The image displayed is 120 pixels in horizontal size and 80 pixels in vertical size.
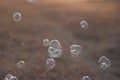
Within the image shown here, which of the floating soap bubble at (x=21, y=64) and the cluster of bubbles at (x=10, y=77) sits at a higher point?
the floating soap bubble at (x=21, y=64)

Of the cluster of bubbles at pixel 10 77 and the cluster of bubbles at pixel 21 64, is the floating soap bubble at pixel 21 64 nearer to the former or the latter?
the cluster of bubbles at pixel 21 64

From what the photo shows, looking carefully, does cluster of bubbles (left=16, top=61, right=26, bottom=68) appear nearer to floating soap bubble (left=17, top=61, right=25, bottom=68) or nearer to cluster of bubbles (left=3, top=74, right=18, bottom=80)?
floating soap bubble (left=17, top=61, right=25, bottom=68)

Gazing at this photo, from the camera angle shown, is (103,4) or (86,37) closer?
(86,37)

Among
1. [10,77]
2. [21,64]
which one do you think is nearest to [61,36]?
[21,64]

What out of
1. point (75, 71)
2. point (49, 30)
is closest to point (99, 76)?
point (75, 71)

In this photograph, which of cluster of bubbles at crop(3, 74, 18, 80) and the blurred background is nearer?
cluster of bubbles at crop(3, 74, 18, 80)

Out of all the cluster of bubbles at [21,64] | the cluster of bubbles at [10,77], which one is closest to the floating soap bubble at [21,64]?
the cluster of bubbles at [21,64]

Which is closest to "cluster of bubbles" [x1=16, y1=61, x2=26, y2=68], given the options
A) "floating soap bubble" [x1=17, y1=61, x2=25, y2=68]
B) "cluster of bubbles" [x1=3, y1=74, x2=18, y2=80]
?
"floating soap bubble" [x1=17, y1=61, x2=25, y2=68]

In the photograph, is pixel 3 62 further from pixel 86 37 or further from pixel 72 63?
pixel 86 37

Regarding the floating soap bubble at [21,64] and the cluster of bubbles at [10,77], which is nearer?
the cluster of bubbles at [10,77]
